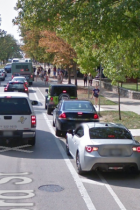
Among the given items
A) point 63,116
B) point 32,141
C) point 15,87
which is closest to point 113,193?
point 32,141

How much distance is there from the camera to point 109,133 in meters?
10.4

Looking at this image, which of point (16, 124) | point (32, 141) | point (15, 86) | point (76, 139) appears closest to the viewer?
point (76, 139)

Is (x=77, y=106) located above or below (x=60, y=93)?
below

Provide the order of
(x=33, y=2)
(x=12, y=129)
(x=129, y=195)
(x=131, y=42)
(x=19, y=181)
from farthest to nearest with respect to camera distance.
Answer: (x=131, y=42) → (x=33, y=2) → (x=12, y=129) → (x=19, y=181) → (x=129, y=195)

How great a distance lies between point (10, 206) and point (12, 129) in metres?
5.39

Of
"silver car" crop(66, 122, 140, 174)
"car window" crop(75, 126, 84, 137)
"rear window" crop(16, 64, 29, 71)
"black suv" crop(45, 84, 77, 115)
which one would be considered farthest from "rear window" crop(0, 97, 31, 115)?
"rear window" crop(16, 64, 29, 71)

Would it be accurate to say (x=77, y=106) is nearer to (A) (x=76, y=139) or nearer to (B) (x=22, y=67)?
(A) (x=76, y=139)

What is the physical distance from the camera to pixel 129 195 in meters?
8.66

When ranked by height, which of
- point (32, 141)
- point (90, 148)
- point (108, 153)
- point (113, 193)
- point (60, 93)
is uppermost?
point (60, 93)

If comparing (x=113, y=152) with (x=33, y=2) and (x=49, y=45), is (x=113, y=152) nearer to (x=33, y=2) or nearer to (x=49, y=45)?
(x=33, y=2)

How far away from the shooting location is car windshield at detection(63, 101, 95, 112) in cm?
1563

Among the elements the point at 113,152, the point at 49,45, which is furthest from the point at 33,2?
the point at 49,45

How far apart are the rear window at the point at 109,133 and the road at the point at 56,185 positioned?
3.38ft

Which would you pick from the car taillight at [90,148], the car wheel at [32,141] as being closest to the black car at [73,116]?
the car wheel at [32,141]
